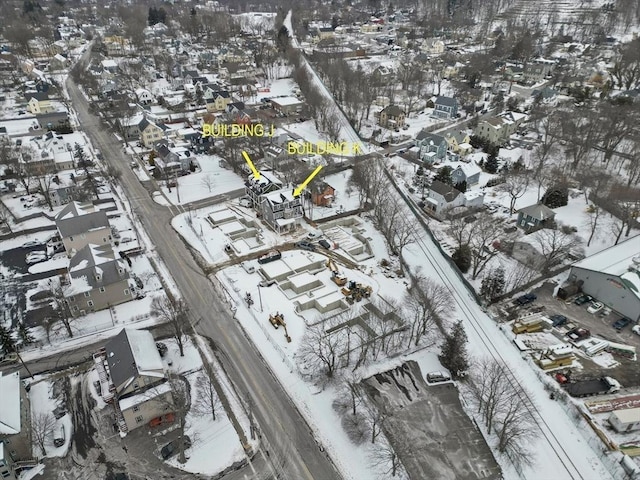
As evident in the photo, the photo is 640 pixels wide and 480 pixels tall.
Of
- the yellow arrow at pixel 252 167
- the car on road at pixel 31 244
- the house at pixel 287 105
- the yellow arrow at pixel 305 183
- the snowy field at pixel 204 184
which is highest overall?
the house at pixel 287 105

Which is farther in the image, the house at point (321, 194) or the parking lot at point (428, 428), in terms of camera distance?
the house at point (321, 194)

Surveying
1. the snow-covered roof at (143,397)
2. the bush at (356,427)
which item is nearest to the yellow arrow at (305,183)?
the snow-covered roof at (143,397)

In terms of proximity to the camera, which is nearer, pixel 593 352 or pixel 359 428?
pixel 359 428

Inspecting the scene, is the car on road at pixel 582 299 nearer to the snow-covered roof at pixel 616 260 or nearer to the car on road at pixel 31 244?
the snow-covered roof at pixel 616 260

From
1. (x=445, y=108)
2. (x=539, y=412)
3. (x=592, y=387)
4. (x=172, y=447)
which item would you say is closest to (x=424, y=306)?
(x=539, y=412)

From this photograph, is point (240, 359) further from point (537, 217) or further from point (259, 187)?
point (537, 217)

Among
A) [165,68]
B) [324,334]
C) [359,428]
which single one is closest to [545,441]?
[359,428]

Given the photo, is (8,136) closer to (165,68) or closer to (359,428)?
(165,68)
